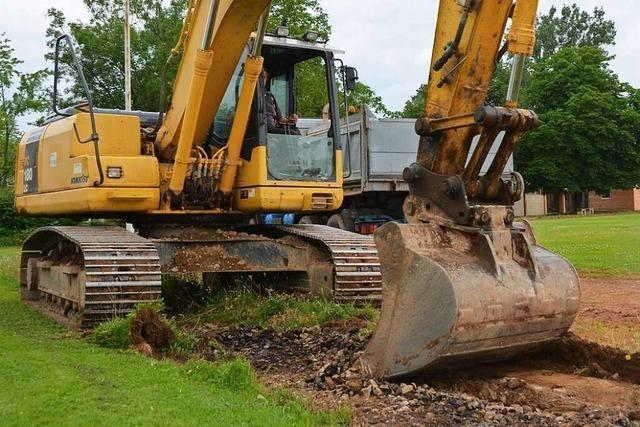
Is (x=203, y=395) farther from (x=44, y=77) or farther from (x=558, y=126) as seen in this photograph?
(x=558, y=126)

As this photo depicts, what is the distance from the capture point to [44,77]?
42844 mm

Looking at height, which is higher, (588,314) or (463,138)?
(463,138)

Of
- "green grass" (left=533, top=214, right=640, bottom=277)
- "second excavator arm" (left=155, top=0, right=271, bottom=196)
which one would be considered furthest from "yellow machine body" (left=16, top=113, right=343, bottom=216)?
"green grass" (left=533, top=214, right=640, bottom=277)

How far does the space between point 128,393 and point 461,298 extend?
207 cm

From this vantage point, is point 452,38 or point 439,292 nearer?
point 439,292

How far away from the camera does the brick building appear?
196 feet

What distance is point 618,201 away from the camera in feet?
199

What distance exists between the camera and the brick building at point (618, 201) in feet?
196

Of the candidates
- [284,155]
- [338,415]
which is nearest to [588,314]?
[284,155]

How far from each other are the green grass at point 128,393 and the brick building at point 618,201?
2267 inches

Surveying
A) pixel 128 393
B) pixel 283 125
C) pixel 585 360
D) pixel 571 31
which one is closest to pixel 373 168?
pixel 283 125

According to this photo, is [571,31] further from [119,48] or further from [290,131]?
[290,131]

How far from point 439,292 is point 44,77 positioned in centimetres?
4141

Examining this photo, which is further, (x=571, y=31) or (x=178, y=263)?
(x=571, y=31)
